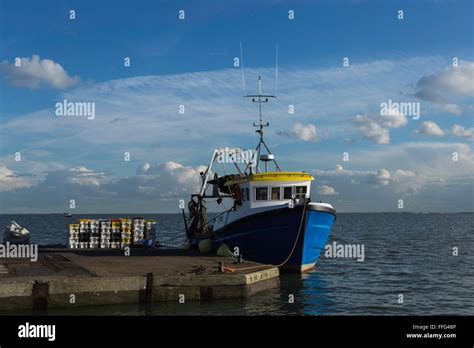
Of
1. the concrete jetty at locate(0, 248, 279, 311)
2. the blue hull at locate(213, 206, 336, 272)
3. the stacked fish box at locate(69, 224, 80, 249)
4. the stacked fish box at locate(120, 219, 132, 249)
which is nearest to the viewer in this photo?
the concrete jetty at locate(0, 248, 279, 311)

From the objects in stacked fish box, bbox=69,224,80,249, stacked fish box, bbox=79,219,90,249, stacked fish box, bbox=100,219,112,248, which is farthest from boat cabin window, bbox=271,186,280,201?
stacked fish box, bbox=69,224,80,249

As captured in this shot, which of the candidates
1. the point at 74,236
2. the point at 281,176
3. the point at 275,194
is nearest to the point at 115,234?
the point at 74,236

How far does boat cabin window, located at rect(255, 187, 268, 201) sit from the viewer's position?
25.7m

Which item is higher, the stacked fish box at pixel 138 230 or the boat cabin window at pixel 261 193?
the boat cabin window at pixel 261 193

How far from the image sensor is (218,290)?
55.2 feet

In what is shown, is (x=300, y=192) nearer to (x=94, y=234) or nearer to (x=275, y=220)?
(x=275, y=220)

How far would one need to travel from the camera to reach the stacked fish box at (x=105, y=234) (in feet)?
105

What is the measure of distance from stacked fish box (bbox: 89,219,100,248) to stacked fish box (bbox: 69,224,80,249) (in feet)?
2.67

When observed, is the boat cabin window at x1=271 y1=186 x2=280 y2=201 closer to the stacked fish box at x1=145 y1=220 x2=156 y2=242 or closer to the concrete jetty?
the concrete jetty

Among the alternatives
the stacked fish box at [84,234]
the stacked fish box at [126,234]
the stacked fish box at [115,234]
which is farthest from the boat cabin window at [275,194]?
the stacked fish box at [84,234]

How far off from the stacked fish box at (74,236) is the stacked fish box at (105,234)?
144cm

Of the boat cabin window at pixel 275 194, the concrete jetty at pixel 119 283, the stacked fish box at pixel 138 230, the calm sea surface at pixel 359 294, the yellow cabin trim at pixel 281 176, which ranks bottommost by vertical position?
the calm sea surface at pixel 359 294

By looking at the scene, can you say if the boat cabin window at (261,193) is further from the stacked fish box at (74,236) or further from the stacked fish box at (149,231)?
the stacked fish box at (74,236)
